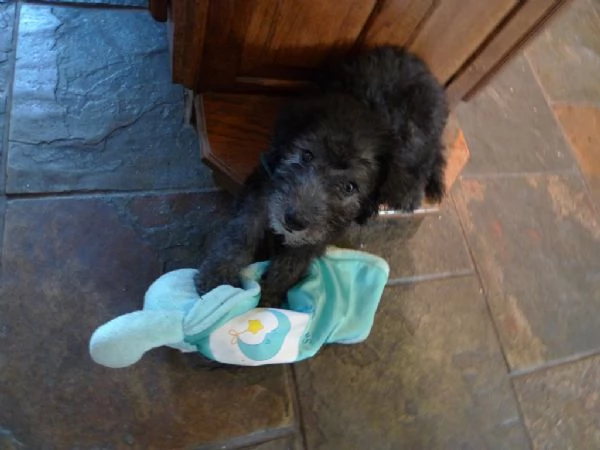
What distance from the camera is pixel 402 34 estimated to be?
5.42 feet

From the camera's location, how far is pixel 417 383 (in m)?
1.86

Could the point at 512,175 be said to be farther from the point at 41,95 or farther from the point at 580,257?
the point at 41,95

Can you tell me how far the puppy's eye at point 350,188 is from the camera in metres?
1.45

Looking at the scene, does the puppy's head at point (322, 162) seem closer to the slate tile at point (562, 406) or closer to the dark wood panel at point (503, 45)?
the dark wood panel at point (503, 45)

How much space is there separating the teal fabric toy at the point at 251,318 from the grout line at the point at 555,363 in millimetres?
671

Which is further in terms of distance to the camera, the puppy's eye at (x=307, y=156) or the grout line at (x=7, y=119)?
the grout line at (x=7, y=119)

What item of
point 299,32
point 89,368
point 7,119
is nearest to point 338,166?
point 299,32

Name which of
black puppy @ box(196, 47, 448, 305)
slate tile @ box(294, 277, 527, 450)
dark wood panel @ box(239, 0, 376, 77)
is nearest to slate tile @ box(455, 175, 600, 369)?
slate tile @ box(294, 277, 527, 450)

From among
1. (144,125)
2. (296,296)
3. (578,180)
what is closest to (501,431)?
(296,296)

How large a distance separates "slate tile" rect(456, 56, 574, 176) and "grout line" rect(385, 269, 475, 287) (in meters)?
0.47

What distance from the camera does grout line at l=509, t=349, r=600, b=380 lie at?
6.58ft

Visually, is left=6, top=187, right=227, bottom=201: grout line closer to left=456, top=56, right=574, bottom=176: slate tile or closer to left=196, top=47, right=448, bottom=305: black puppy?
left=196, top=47, right=448, bottom=305: black puppy

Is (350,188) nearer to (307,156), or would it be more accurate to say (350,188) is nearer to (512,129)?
(307,156)

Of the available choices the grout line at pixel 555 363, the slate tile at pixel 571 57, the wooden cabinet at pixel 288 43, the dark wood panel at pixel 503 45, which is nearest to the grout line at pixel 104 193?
the wooden cabinet at pixel 288 43
